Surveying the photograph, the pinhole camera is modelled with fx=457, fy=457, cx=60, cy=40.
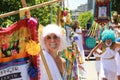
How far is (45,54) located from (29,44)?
32 centimetres

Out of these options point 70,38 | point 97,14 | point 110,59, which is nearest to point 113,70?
point 110,59

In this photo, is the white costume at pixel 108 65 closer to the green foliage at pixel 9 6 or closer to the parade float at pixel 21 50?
the green foliage at pixel 9 6

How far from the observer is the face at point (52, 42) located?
5.42 metres

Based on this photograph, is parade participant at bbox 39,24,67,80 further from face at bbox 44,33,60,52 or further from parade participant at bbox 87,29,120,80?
parade participant at bbox 87,29,120,80

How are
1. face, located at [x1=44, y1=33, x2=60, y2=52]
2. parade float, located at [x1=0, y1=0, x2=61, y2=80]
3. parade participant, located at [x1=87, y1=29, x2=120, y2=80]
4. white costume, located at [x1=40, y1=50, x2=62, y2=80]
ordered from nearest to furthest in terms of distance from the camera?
parade float, located at [x1=0, y1=0, x2=61, y2=80], white costume, located at [x1=40, y1=50, x2=62, y2=80], face, located at [x1=44, y1=33, x2=60, y2=52], parade participant, located at [x1=87, y1=29, x2=120, y2=80]

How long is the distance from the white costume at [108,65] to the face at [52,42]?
12.2ft

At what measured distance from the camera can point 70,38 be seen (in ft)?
32.7

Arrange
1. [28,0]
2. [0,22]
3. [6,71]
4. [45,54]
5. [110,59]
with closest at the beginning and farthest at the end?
[6,71], [45,54], [110,59], [0,22], [28,0]

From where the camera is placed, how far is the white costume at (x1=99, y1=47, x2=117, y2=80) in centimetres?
905

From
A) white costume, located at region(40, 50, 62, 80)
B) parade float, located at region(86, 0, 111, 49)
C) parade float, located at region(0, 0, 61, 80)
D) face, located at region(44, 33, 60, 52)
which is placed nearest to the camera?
parade float, located at region(0, 0, 61, 80)

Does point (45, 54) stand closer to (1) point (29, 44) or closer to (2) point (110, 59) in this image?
(1) point (29, 44)

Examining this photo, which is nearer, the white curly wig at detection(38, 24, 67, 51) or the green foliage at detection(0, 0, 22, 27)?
the white curly wig at detection(38, 24, 67, 51)

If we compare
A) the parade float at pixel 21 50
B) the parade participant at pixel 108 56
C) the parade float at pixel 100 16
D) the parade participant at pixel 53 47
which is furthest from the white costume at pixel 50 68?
the parade float at pixel 100 16

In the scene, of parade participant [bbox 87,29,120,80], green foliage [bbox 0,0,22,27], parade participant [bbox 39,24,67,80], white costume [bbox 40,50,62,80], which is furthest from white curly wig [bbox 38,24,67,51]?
green foliage [bbox 0,0,22,27]
